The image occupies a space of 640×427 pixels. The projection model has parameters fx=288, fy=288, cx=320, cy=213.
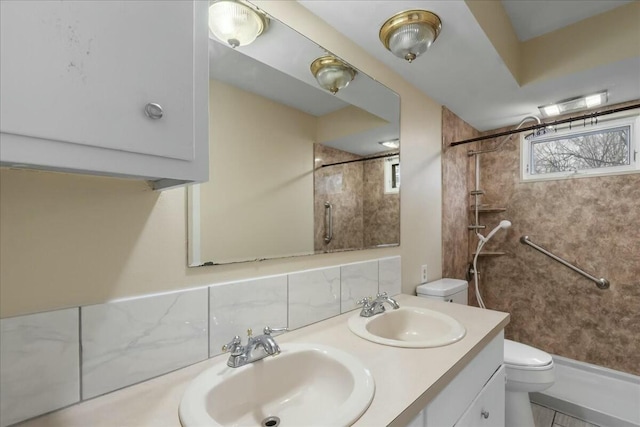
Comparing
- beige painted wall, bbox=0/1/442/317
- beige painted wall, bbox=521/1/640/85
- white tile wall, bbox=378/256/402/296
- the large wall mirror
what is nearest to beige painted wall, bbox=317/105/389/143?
the large wall mirror

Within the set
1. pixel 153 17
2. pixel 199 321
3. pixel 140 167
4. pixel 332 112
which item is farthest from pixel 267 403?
pixel 332 112

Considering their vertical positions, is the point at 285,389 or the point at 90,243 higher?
the point at 90,243

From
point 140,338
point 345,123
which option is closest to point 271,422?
point 140,338

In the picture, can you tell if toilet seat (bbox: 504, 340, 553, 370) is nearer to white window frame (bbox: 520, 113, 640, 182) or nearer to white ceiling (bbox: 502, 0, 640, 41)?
white window frame (bbox: 520, 113, 640, 182)

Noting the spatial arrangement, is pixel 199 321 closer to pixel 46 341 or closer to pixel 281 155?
pixel 46 341

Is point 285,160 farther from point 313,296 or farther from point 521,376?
point 521,376

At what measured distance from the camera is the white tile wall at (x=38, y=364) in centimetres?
58

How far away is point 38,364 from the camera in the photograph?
24.1 inches

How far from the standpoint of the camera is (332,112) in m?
1.34

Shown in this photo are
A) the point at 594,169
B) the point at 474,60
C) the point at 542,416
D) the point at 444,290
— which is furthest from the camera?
the point at 594,169

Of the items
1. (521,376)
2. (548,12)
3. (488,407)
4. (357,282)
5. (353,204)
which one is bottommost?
(521,376)

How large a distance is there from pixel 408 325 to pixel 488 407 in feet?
1.35

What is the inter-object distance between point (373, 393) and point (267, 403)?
33 centimetres

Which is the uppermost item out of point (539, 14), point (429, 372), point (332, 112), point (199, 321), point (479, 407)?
point (539, 14)
